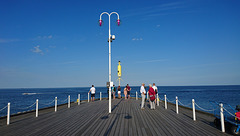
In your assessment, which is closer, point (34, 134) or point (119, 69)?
point (34, 134)

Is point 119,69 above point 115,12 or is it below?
below

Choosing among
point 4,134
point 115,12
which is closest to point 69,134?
point 4,134

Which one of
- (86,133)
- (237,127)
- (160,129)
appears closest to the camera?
(237,127)

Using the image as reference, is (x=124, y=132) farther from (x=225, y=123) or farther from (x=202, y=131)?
(x=225, y=123)

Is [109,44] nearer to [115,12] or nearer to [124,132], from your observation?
[115,12]

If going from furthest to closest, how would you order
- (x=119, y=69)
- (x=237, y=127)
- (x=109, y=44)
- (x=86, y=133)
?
1. (x=119, y=69)
2. (x=109, y=44)
3. (x=86, y=133)
4. (x=237, y=127)

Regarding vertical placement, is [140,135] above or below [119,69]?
below

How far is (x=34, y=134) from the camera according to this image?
211 inches

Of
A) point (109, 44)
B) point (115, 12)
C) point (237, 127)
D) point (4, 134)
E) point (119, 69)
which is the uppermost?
point (115, 12)

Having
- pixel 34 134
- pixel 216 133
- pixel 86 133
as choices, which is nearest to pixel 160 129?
pixel 216 133

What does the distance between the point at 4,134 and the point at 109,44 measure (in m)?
7.14

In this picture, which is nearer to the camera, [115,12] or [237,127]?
[237,127]

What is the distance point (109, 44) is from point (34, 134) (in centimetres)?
667

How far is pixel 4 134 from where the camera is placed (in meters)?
5.43
